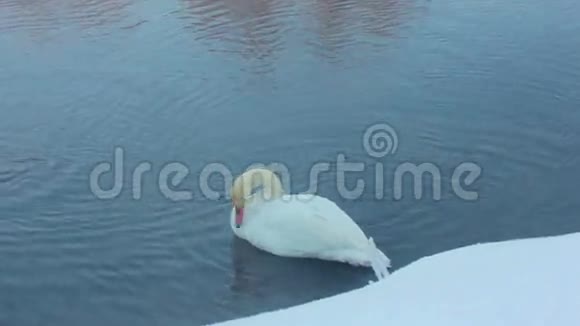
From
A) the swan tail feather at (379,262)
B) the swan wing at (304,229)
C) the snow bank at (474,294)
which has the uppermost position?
the snow bank at (474,294)

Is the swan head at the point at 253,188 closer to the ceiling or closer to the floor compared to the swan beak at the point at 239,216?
closer to the ceiling

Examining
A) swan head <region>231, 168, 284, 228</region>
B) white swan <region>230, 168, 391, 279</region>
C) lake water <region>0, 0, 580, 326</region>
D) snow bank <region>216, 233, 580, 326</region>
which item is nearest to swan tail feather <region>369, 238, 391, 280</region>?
white swan <region>230, 168, 391, 279</region>

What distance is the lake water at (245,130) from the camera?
4.92 metres

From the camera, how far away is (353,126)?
20.2 ft

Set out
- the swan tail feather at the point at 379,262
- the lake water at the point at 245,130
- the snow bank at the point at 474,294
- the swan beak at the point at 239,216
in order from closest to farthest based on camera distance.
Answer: the snow bank at the point at 474,294 → the swan tail feather at the point at 379,262 → the lake water at the point at 245,130 → the swan beak at the point at 239,216

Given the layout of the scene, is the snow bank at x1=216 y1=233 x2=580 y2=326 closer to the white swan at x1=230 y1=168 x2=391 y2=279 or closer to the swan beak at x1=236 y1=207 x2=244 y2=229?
the white swan at x1=230 y1=168 x2=391 y2=279

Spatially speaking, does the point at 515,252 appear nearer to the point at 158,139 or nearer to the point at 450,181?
the point at 450,181

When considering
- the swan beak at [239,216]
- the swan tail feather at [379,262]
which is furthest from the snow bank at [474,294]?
the swan beak at [239,216]

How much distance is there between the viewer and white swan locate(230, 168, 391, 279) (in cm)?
487

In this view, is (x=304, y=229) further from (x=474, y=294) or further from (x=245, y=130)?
(x=474, y=294)

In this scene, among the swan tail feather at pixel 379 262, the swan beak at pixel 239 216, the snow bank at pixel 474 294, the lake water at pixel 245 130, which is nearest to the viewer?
the snow bank at pixel 474 294

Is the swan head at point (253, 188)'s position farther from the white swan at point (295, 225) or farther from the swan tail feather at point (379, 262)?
the swan tail feather at point (379, 262)

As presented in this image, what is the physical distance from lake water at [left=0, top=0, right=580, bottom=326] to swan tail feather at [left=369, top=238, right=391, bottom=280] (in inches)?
4.3

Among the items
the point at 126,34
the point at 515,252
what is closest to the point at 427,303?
the point at 515,252
